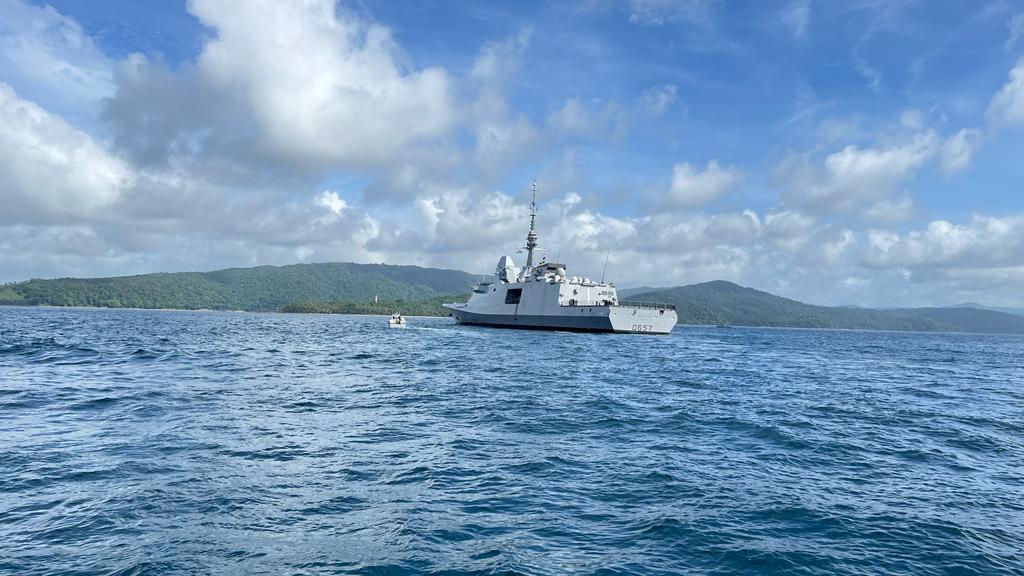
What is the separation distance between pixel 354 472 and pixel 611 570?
22.0ft

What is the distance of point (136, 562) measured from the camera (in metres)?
7.93

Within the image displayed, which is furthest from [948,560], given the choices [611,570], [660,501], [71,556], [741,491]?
[71,556]

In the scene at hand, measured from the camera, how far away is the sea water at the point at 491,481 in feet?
28.2

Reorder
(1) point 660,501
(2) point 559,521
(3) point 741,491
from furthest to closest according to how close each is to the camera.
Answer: (3) point 741,491 < (1) point 660,501 < (2) point 559,521

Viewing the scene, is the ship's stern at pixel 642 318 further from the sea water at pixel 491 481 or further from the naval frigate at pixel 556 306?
the sea water at pixel 491 481

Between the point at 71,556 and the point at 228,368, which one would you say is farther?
the point at 228,368

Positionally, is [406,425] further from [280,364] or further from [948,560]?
[280,364]

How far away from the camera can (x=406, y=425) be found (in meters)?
18.1

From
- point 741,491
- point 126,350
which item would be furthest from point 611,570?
point 126,350

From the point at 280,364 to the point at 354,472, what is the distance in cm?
2623

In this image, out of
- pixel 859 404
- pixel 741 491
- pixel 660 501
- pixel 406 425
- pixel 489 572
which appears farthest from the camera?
pixel 859 404

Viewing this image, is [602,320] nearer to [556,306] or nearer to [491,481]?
[556,306]

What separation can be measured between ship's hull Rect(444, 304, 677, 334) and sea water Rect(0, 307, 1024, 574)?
56738 millimetres

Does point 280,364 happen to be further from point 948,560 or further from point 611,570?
point 948,560
